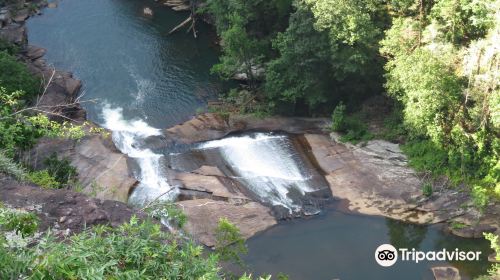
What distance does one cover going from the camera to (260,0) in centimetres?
3319

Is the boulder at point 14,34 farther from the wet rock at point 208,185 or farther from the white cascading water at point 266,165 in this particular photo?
the wet rock at point 208,185

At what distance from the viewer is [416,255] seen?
A: 22.6 metres

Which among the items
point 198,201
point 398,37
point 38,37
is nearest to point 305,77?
point 398,37

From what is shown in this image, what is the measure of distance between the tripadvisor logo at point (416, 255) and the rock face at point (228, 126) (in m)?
9.50

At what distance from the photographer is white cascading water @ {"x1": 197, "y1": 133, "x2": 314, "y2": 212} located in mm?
25845

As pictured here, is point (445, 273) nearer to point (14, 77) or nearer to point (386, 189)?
point (386, 189)

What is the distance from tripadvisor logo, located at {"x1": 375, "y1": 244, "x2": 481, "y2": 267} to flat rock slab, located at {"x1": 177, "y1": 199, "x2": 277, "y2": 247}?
5.15 m

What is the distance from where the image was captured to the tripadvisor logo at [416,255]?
22.2 m

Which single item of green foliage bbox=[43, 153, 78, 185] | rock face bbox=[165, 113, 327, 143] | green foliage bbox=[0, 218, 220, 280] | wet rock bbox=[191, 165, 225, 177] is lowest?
wet rock bbox=[191, 165, 225, 177]

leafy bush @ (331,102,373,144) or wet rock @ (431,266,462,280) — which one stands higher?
leafy bush @ (331,102,373,144)

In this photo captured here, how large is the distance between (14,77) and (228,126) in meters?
12.8

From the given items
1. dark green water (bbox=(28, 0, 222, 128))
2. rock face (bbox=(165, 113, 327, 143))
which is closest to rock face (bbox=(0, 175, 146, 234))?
rock face (bbox=(165, 113, 327, 143))

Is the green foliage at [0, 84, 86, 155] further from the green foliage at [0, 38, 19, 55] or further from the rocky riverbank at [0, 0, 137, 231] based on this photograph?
the green foliage at [0, 38, 19, 55]

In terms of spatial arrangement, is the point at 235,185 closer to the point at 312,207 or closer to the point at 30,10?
the point at 312,207
